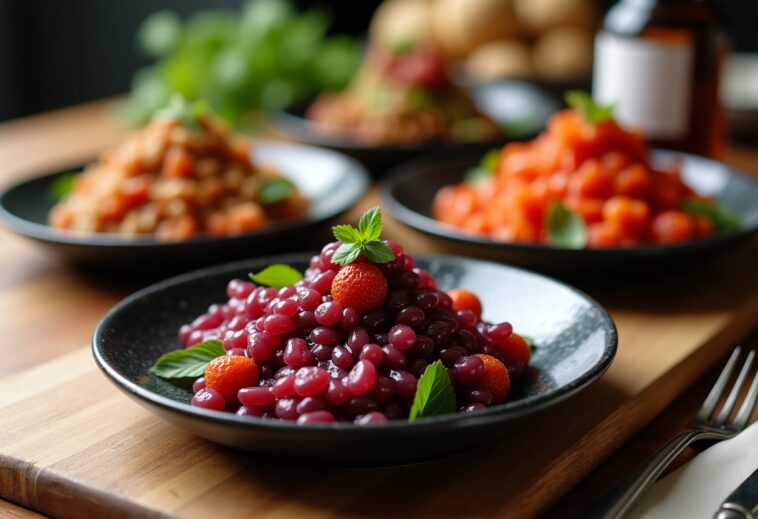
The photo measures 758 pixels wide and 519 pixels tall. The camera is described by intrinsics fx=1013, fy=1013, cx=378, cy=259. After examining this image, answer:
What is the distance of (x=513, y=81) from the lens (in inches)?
127

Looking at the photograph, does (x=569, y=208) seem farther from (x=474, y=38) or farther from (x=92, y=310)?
(x=474, y=38)

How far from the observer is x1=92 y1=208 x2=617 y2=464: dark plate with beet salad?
112 centimetres

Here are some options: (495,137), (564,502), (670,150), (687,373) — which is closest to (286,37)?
(495,137)

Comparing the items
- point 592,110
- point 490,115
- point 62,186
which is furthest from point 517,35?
point 62,186

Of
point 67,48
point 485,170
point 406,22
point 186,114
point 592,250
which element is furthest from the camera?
point 67,48

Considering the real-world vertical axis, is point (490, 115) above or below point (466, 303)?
below

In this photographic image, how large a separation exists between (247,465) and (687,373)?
0.74 metres

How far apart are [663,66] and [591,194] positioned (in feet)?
1.85

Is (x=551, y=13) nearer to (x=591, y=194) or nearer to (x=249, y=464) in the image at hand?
(x=591, y=194)

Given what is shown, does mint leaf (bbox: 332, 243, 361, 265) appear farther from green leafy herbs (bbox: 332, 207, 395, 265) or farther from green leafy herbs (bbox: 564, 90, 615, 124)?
green leafy herbs (bbox: 564, 90, 615, 124)

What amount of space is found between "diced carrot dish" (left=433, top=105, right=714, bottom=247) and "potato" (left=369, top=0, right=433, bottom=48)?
1.53 m

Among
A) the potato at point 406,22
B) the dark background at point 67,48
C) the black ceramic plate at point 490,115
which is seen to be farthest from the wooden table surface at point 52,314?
the dark background at point 67,48

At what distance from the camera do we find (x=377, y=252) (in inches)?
49.6

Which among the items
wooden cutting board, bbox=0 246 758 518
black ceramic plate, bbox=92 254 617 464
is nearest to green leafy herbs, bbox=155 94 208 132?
black ceramic plate, bbox=92 254 617 464
